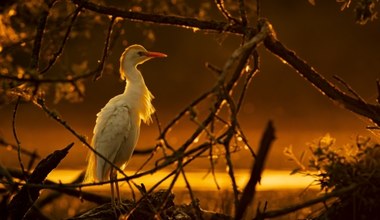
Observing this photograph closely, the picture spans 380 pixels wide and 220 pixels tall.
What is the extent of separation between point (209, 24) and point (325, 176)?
1067 mm

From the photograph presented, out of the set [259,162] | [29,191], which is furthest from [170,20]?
[259,162]

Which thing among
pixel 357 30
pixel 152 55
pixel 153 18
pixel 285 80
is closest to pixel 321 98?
pixel 285 80

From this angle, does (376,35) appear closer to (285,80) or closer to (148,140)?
(285,80)

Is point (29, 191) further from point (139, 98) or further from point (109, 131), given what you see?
point (139, 98)

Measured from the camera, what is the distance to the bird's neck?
7523 mm

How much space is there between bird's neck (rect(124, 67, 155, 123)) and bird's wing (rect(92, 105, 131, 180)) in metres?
0.18

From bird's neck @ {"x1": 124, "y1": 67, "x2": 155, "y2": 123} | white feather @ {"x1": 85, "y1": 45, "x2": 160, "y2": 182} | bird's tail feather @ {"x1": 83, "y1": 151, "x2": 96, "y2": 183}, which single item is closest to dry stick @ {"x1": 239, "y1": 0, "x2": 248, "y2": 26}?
white feather @ {"x1": 85, "y1": 45, "x2": 160, "y2": 182}

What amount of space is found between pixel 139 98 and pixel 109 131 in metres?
0.50

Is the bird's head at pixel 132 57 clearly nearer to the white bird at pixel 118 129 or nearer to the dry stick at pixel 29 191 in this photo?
the white bird at pixel 118 129

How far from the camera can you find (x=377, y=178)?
4617mm

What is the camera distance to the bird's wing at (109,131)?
7246mm

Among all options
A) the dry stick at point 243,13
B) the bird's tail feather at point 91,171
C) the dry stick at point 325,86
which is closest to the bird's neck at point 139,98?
the bird's tail feather at point 91,171

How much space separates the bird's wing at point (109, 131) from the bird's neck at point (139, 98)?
18cm

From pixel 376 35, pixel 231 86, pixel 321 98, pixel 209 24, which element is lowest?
pixel 231 86
